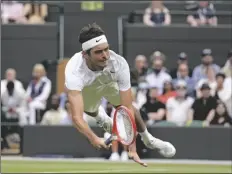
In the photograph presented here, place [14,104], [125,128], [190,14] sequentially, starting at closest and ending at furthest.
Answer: [125,128]
[14,104]
[190,14]

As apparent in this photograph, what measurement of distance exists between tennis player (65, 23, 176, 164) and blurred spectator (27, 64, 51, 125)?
8.75m

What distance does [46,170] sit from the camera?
53.5 ft

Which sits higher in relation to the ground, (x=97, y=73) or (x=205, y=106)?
(x=97, y=73)

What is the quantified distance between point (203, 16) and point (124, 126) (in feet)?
45.4

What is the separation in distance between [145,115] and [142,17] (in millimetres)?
4713

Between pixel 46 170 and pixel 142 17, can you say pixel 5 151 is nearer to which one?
pixel 46 170

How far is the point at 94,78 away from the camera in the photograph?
10.5 m

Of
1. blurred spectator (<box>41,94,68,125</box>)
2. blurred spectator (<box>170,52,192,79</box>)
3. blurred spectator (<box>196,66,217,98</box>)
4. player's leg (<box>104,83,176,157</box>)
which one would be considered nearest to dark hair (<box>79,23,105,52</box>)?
player's leg (<box>104,83,176,157</box>)

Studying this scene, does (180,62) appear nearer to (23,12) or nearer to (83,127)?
(23,12)

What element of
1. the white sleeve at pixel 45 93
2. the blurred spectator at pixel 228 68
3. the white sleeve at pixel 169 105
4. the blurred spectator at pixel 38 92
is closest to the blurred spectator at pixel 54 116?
the blurred spectator at pixel 38 92

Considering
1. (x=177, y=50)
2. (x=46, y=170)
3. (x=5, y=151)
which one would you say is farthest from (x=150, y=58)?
(x=46, y=170)

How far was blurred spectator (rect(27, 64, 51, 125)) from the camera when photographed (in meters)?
20.1

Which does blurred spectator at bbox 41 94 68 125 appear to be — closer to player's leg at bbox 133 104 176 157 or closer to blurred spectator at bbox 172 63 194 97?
blurred spectator at bbox 172 63 194 97

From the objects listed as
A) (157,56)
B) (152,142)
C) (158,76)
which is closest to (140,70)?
(158,76)
